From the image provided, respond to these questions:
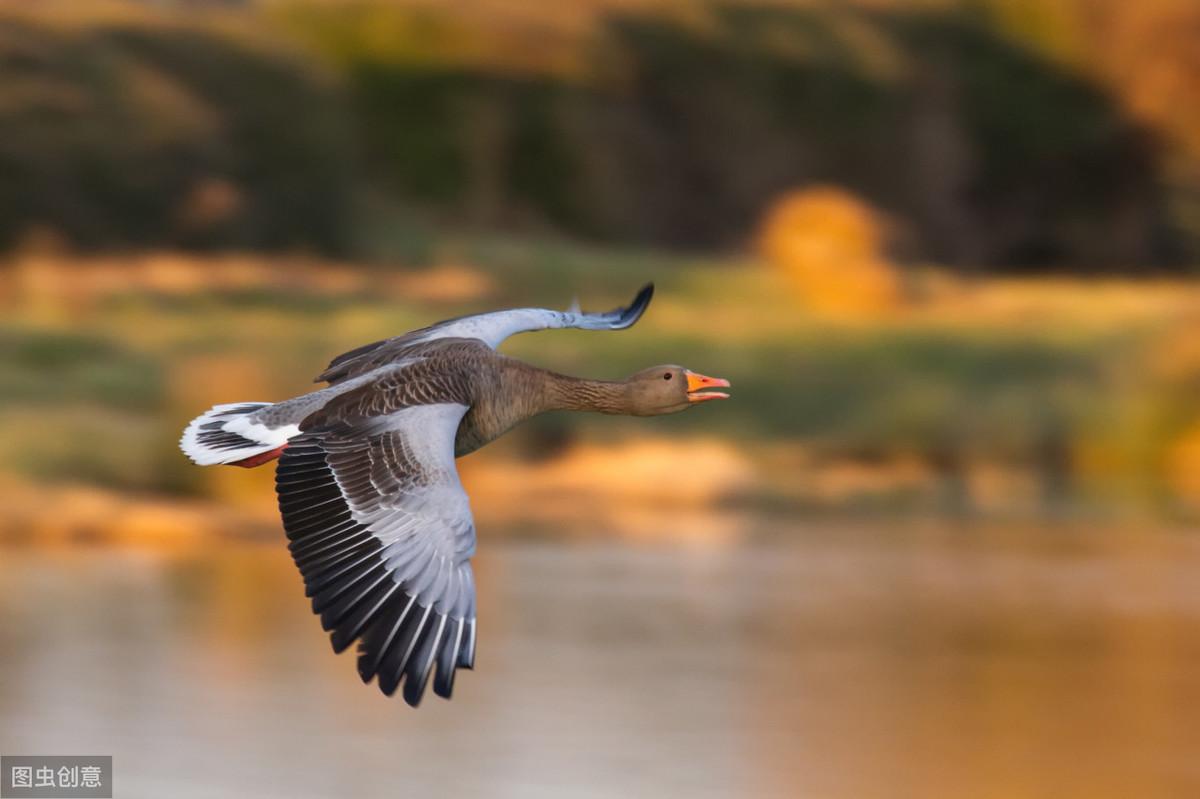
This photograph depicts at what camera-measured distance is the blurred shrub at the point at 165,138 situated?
2345 cm

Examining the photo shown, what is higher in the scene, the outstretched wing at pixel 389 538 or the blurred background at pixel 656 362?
the blurred background at pixel 656 362

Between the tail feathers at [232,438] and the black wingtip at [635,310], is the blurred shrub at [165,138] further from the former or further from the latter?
the tail feathers at [232,438]

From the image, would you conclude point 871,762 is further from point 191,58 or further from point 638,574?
point 191,58

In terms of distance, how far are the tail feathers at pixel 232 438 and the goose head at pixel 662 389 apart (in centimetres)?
161

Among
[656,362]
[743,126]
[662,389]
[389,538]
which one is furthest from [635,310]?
[743,126]

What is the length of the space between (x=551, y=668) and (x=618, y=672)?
526 mm

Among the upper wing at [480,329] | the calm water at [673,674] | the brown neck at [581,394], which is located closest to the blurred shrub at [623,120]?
the calm water at [673,674]

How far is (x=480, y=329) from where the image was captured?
10.5 meters

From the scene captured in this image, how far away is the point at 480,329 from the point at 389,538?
2041 millimetres

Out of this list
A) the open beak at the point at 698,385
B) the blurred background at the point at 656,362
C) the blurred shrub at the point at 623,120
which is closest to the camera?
the open beak at the point at 698,385

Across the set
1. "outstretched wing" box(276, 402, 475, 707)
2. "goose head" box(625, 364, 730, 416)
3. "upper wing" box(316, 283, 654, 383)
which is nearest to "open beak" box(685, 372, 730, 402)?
"goose head" box(625, 364, 730, 416)

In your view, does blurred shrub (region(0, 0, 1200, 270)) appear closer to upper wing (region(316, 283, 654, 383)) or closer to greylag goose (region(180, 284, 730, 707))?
upper wing (region(316, 283, 654, 383))

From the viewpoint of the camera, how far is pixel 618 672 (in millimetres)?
17297

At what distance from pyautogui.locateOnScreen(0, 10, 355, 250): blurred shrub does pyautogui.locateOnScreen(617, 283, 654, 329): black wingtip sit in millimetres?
13231
